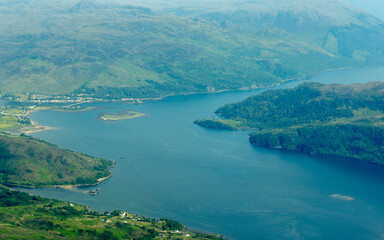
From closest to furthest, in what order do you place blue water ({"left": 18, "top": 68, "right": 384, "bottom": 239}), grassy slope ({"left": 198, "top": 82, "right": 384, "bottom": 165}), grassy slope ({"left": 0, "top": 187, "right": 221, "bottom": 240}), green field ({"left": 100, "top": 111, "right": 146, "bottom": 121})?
grassy slope ({"left": 0, "top": 187, "right": 221, "bottom": 240}), blue water ({"left": 18, "top": 68, "right": 384, "bottom": 239}), grassy slope ({"left": 198, "top": 82, "right": 384, "bottom": 165}), green field ({"left": 100, "top": 111, "right": 146, "bottom": 121})

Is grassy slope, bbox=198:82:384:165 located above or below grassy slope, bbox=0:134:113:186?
above

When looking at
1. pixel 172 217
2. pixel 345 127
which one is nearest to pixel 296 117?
pixel 345 127

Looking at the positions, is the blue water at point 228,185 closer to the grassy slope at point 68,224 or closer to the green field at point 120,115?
the grassy slope at point 68,224

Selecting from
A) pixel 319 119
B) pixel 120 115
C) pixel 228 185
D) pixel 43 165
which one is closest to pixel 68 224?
pixel 43 165

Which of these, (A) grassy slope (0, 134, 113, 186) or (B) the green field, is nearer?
(A) grassy slope (0, 134, 113, 186)

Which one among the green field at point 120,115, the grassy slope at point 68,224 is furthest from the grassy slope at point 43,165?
A: the green field at point 120,115

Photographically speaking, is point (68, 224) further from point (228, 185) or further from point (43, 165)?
point (228, 185)

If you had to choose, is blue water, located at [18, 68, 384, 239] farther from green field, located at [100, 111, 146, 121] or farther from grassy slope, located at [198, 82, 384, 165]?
green field, located at [100, 111, 146, 121]

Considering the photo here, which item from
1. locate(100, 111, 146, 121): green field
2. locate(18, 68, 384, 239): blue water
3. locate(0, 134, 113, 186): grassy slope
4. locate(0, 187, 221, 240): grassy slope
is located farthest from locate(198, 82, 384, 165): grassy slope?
locate(0, 187, 221, 240): grassy slope
